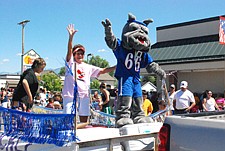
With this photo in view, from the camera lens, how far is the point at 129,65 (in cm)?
536

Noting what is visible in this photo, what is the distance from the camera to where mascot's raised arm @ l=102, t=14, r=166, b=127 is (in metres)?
5.23

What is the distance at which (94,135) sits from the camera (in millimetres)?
4082

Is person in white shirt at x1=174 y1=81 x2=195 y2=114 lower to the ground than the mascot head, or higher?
lower

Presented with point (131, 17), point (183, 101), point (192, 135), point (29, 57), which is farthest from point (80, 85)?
point (29, 57)

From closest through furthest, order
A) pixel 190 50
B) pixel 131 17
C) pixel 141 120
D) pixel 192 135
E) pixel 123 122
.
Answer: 1. pixel 192 135
2. pixel 123 122
3. pixel 141 120
4. pixel 131 17
5. pixel 190 50

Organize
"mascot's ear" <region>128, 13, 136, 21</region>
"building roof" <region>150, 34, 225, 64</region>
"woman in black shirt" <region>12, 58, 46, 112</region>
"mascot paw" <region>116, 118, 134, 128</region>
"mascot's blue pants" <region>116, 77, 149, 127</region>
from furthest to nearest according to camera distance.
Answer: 1. "building roof" <region>150, 34, 225, 64</region>
2. "mascot's ear" <region>128, 13, 136, 21</region>
3. "woman in black shirt" <region>12, 58, 46, 112</region>
4. "mascot's blue pants" <region>116, 77, 149, 127</region>
5. "mascot paw" <region>116, 118, 134, 128</region>

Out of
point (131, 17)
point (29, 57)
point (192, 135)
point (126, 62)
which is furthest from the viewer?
point (29, 57)

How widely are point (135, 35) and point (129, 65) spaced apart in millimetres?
509

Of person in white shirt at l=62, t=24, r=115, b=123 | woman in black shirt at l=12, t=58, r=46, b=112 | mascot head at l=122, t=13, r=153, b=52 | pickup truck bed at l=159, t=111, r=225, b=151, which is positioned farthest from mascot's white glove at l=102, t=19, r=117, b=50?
pickup truck bed at l=159, t=111, r=225, b=151

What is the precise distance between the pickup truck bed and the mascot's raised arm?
7.78ft

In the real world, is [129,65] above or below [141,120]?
above

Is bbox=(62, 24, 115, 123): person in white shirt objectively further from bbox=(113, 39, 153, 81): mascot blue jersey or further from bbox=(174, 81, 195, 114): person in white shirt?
bbox=(174, 81, 195, 114): person in white shirt

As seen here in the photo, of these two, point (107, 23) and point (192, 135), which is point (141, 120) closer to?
point (107, 23)

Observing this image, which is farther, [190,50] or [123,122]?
[190,50]
